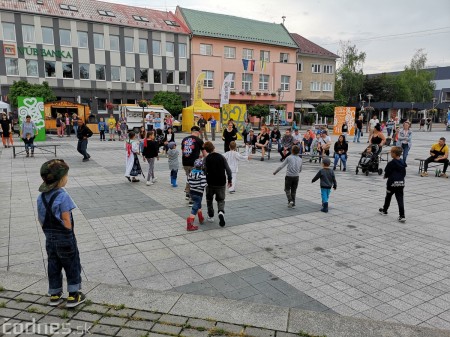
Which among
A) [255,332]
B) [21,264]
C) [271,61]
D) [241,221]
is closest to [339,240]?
[241,221]

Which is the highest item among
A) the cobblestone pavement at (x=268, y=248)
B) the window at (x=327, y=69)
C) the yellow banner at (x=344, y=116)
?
the window at (x=327, y=69)

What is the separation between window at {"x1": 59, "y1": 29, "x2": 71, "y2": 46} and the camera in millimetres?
36594

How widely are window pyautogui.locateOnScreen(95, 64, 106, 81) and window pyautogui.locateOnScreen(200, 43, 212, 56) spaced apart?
40.3ft

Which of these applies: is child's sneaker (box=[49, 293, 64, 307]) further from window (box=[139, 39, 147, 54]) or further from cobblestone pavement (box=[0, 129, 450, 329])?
window (box=[139, 39, 147, 54])

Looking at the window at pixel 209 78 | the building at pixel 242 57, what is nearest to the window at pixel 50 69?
the building at pixel 242 57

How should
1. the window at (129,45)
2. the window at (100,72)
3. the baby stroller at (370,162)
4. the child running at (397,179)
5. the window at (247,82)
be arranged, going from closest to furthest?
the child running at (397,179) → the baby stroller at (370,162) → the window at (100,72) → the window at (129,45) → the window at (247,82)

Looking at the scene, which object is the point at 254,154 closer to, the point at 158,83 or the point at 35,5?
the point at 158,83

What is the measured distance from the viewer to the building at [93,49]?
3481cm

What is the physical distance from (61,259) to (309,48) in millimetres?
56430

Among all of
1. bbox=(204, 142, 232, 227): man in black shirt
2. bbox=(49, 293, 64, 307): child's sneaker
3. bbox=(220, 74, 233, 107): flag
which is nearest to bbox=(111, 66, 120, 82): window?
bbox=(220, 74, 233, 107): flag

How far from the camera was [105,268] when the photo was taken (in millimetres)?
4973

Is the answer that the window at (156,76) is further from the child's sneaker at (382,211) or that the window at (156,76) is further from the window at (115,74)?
the child's sneaker at (382,211)

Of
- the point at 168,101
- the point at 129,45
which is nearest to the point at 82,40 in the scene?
the point at 129,45

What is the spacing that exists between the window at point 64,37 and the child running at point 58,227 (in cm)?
3866
